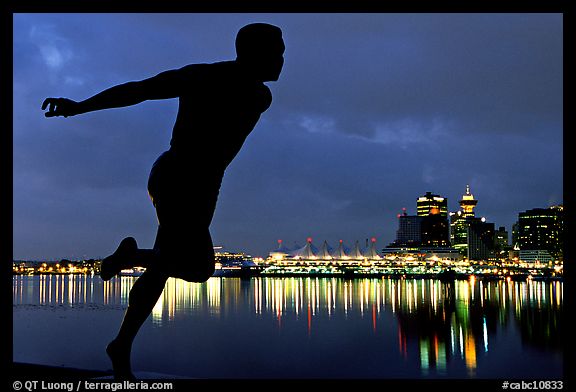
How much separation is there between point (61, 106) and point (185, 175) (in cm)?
59

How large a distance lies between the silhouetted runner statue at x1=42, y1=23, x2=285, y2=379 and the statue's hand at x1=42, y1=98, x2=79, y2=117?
0.21m

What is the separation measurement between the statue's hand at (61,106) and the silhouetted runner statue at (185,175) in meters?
0.21

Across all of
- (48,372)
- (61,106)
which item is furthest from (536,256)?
(61,106)

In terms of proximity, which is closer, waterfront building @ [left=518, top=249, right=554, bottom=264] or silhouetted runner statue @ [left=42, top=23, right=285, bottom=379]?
silhouetted runner statue @ [left=42, top=23, right=285, bottom=379]

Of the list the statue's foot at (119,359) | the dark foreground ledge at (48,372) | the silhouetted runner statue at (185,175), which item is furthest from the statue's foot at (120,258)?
the dark foreground ledge at (48,372)

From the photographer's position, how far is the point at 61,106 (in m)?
2.50

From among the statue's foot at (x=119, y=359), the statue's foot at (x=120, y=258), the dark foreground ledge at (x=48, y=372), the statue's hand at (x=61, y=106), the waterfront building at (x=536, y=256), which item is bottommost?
the waterfront building at (x=536, y=256)

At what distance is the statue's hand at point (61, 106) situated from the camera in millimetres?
2480

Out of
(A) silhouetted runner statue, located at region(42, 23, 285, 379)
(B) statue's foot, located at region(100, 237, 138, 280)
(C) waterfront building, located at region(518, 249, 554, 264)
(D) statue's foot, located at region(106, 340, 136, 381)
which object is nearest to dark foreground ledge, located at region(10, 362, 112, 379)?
(D) statue's foot, located at region(106, 340, 136, 381)

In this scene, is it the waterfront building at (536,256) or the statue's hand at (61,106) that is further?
the waterfront building at (536,256)

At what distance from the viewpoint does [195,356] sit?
63.4ft

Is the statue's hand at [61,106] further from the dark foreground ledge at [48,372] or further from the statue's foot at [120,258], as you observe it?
the dark foreground ledge at [48,372]

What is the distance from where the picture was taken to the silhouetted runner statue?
2635 mm

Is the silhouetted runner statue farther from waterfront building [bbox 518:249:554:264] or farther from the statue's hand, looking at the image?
waterfront building [bbox 518:249:554:264]
